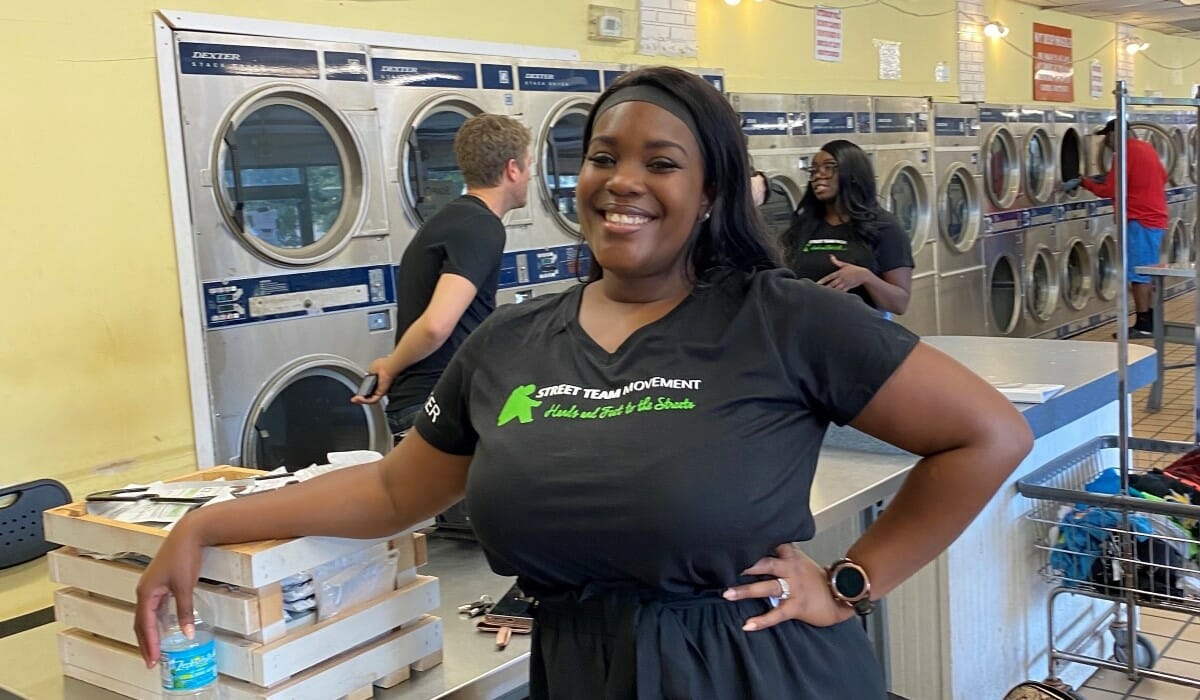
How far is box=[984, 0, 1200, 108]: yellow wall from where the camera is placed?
9.67 metres

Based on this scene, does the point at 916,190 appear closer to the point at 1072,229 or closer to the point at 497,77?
the point at 1072,229

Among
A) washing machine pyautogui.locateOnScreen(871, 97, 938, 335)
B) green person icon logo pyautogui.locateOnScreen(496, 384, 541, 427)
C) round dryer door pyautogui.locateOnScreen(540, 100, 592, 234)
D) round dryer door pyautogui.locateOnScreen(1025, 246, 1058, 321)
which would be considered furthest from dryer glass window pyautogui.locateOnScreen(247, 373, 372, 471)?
round dryer door pyautogui.locateOnScreen(1025, 246, 1058, 321)

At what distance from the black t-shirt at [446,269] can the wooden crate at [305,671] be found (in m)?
1.30

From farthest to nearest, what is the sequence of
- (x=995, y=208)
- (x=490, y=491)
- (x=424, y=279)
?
(x=995, y=208), (x=424, y=279), (x=490, y=491)

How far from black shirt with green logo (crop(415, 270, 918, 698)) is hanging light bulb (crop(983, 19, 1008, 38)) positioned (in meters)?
8.82

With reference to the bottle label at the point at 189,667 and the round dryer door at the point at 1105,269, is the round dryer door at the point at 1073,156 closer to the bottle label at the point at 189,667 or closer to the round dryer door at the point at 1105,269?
the round dryer door at the point at 1105,269

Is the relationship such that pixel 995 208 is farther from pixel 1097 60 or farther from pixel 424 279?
pixel 424 279

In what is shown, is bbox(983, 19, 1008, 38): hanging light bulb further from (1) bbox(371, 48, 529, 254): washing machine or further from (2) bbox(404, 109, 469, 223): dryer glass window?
(2) bbox(404, 109, 469, 223): dryer glass window

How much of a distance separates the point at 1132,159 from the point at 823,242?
517cm

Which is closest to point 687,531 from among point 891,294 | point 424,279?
point 424,279

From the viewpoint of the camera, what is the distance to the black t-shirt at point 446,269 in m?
2.98

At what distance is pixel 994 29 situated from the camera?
941 cm

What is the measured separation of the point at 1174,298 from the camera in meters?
12.5

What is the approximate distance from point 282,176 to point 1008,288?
6.84 m
